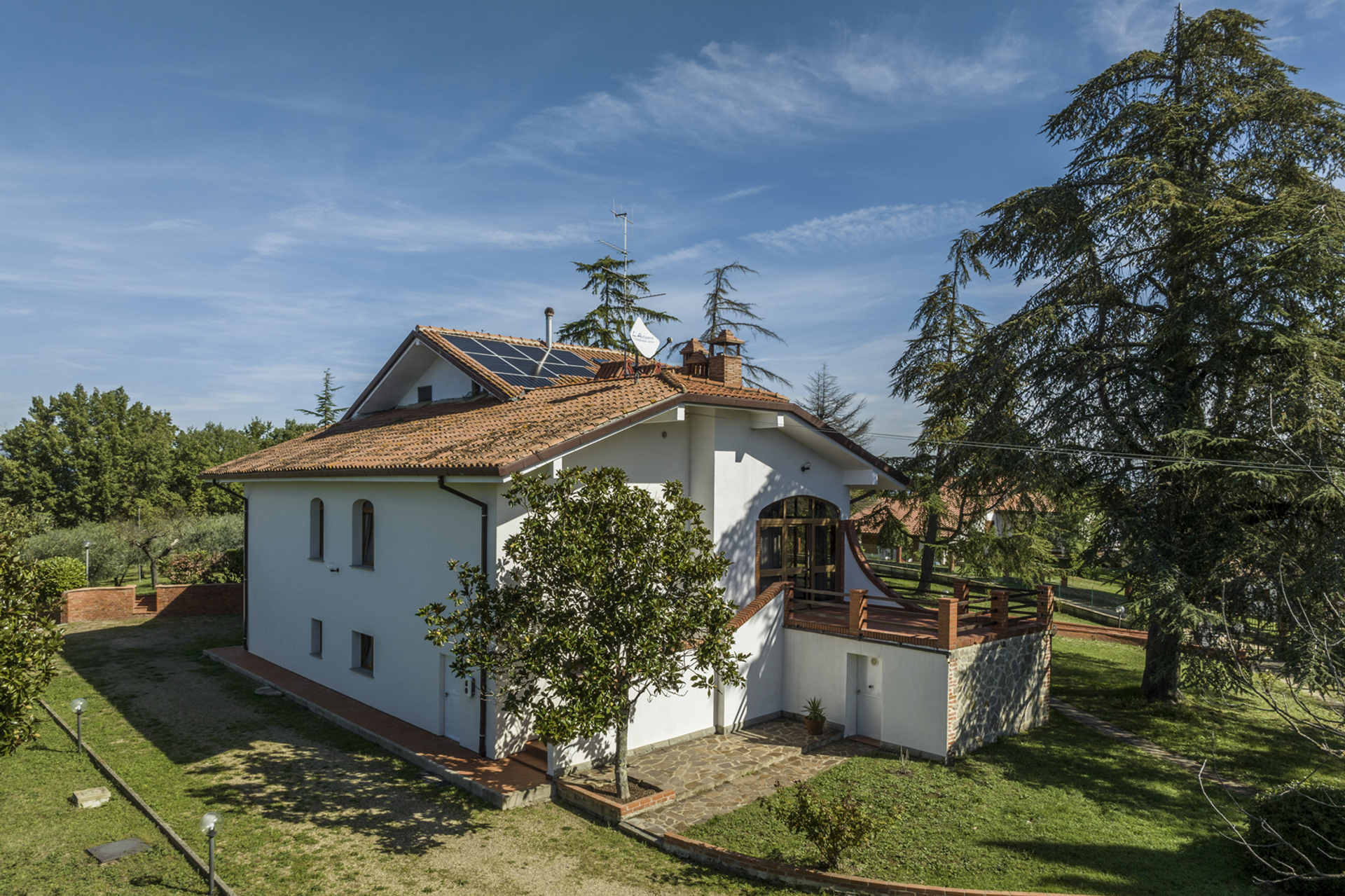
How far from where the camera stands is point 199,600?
26.1 meters

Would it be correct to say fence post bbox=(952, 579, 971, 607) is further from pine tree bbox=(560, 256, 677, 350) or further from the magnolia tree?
pine tree bbox=(560, 256, 677, 350)

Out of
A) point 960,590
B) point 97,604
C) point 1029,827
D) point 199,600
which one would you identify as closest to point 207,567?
point 199,600

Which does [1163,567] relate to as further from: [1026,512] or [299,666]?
[299,666]

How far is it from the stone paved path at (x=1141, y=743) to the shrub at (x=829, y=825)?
7.68m

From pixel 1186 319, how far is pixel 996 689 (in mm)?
8218

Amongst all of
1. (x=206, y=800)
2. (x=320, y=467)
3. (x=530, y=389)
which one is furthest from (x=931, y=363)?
(x=206, y=800)

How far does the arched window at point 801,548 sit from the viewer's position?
629 inches

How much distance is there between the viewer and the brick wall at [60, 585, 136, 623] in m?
24.7

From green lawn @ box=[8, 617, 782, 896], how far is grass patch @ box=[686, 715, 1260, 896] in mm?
1642

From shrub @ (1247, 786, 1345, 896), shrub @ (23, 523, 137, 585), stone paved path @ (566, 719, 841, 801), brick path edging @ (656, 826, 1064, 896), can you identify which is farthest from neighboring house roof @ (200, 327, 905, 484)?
shrub @ (23, 523, 137, 585)

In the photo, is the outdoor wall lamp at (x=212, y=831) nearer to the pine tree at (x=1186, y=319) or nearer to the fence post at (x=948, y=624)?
the fence post at (x=948, y=624)

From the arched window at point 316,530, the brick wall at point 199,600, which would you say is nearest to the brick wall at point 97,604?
the brick wall at point 199,600

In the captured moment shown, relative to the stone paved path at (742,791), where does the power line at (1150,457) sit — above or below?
above

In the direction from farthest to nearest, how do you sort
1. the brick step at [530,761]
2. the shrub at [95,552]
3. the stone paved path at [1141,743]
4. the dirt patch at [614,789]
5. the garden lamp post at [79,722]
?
1. the shrub at [95,552]
2. the stone paved path at [1141,743]
3. the garden lamp post at [79,722]
4. the brick step at [530,761]
5. the dirt patch at [614,789]
